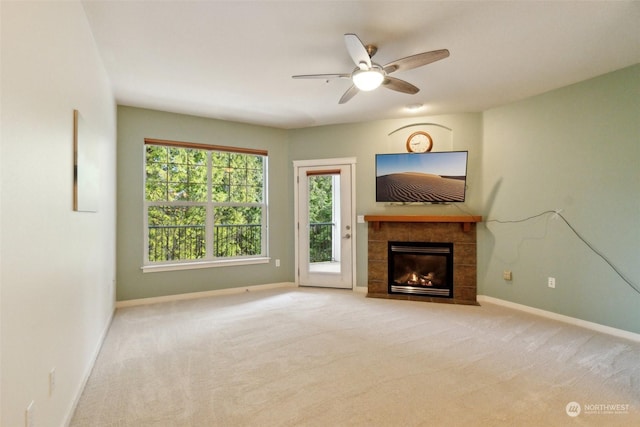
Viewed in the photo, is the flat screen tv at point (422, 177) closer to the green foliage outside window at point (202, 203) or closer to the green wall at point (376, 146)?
the green wall at point (376, 146)

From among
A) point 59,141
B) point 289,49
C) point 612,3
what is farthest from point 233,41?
point 612,3

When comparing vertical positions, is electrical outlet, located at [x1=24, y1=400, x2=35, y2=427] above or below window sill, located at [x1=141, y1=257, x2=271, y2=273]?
below

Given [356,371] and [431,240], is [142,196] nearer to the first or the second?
[356,371]

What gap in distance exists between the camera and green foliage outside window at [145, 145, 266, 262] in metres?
4.28

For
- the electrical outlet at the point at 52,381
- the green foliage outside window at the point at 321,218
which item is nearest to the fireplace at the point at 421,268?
the green foliage outside window at the point at 321,218

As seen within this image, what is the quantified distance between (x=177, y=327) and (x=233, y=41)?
2770 millimetres

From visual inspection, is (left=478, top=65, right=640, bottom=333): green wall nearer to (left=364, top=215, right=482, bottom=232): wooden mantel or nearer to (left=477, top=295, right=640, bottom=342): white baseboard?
(left=477, top=295, right=640, bottom=342): white baseboard

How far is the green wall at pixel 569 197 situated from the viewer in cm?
302

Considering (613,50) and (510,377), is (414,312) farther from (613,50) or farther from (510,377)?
(613,50)

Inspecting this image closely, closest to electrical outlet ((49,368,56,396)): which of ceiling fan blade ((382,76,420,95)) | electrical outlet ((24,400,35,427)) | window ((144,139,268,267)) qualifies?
electrical outlet ((24,400,35,427))

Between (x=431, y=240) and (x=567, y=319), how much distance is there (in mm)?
1690

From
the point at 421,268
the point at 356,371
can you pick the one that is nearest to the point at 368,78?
the point at 356,371

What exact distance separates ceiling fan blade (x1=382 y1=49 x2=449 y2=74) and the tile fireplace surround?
228cm

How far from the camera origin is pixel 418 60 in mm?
2393
